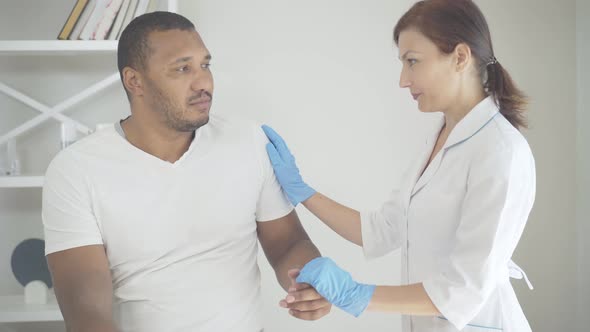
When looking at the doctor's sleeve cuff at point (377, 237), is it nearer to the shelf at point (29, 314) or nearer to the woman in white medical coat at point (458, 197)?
the woman in white medical coat at point (458, 197)

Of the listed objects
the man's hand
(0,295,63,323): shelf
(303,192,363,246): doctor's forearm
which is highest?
(303,192,363,246): doctor's forearm

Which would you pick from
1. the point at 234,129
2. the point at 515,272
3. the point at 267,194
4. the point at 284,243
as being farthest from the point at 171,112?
the point at 515,272

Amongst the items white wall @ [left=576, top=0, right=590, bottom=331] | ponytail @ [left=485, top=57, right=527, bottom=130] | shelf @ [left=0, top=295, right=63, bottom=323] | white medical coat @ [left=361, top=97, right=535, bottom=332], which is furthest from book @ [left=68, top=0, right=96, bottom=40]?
white wall @ [left=576, top=0, right=590, bottom=331]

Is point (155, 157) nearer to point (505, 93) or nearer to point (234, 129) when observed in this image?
point (234, 129)

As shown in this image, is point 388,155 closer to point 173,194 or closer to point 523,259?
point 523,259

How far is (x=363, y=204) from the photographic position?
105 inches

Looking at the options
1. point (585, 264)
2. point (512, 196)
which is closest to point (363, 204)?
point (585, 264)

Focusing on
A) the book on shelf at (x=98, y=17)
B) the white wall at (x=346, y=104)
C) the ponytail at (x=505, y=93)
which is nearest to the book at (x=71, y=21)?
the book on shelf at (x=98, y=17)

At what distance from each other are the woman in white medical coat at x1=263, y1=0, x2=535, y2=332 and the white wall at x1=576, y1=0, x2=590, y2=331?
1244mm

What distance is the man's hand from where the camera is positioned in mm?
1530

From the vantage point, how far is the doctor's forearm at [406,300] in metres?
1.45

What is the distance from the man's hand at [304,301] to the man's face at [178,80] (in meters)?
0.46

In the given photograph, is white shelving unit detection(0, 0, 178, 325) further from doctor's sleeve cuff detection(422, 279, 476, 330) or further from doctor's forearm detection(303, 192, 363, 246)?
doctor's sleeve cuff detection(422, 279, 476, 330)

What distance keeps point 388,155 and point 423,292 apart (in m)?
1.25
